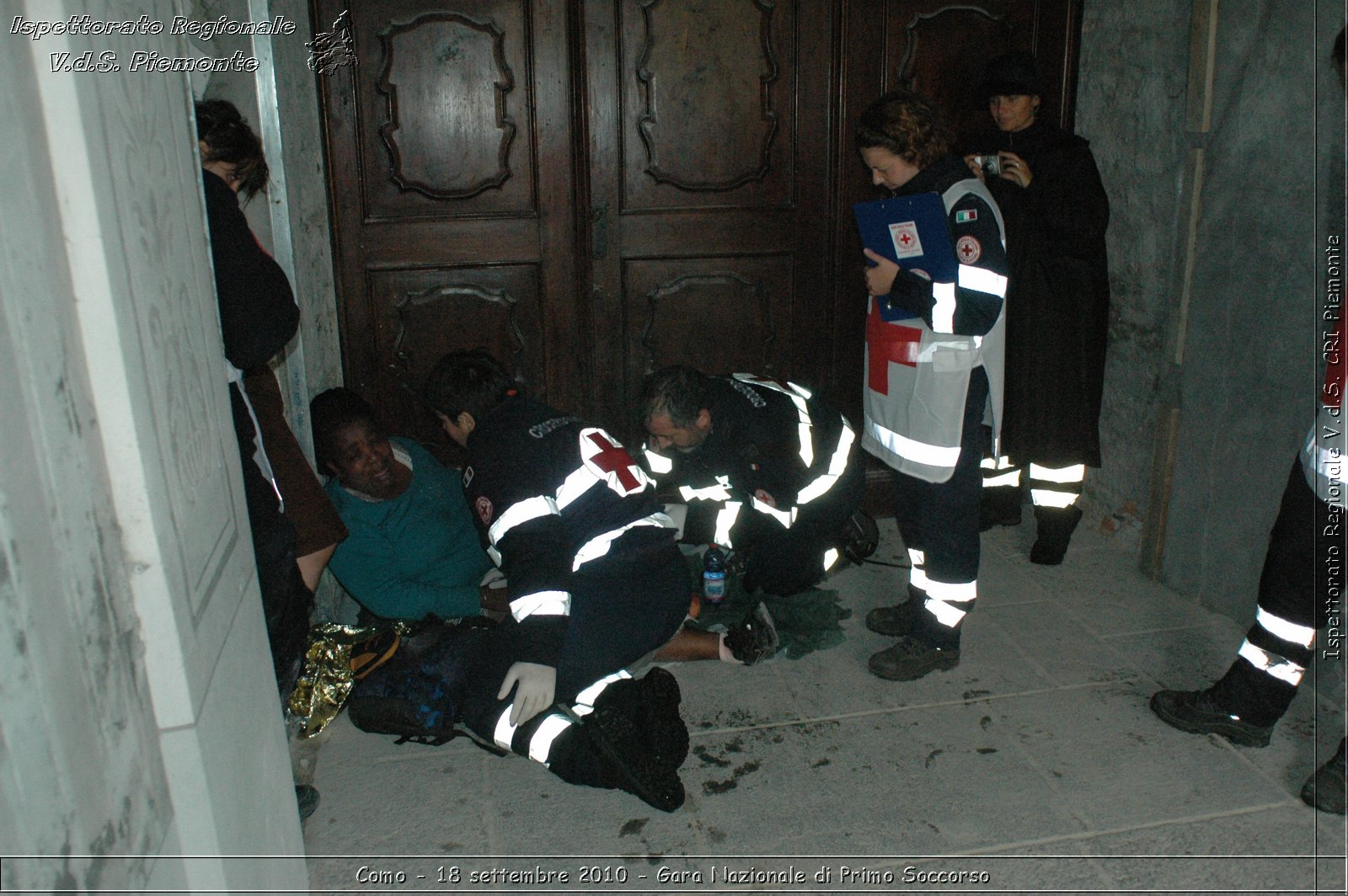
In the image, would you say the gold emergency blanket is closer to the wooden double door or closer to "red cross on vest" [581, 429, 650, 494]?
"red cross on vest" [581, 429, 650, 494]

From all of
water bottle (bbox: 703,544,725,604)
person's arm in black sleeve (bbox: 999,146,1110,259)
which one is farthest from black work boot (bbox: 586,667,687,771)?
person's arm in black sleeve (bbox: 999,146,1110,259)

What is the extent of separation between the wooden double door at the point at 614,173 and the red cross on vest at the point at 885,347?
1.25m

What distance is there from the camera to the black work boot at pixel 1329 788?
2669mm

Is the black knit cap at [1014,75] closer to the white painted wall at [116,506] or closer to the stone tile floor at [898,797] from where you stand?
the stone tile floor at [898,797]

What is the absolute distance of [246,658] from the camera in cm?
187

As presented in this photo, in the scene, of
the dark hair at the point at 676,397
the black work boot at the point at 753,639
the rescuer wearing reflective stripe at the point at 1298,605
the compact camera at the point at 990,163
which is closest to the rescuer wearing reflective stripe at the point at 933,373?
the black work boot at the point at 753,639

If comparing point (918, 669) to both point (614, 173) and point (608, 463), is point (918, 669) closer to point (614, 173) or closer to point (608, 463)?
point (608, 463)

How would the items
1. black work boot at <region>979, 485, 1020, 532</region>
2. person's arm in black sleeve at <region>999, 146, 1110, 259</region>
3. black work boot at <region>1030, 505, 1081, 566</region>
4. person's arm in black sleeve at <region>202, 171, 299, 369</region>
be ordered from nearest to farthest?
1. person's arm in black sleeve at <region>202, 171, 299, 369</region>
2. person's arm in black sleeve at <region>999, 146, 1110, 259</region>
3. black work boot at <region>1030, 505, 1081, 566</region>
4. black work boot at <region>979, 485, 1020, 532</region>

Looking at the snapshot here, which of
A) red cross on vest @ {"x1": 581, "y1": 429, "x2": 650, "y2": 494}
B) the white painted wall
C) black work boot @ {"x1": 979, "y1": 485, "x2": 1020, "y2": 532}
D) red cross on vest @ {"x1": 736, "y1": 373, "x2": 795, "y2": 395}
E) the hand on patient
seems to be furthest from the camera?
black work boot @ {"x1": 979, "y1": 485, "x2": 1020, "y2": 532}

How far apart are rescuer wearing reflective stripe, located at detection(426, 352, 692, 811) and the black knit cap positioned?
2210mm

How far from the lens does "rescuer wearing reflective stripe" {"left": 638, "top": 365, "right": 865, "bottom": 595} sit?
360 centimetres

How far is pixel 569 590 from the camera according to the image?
279 cm

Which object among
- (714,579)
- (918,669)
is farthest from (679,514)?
(918,669)

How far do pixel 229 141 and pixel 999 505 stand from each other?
3.49 meters
